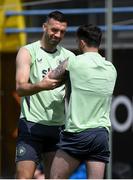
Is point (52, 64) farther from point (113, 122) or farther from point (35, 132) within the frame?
point (113, 122)

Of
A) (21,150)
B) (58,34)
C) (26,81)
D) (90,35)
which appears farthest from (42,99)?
(90,35)

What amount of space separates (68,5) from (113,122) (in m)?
1.65

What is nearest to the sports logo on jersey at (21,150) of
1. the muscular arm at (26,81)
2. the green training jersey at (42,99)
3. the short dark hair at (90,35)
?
the green training jersey at (42,99)

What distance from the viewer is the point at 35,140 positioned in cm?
610

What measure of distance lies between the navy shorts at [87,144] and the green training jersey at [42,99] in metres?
0.62

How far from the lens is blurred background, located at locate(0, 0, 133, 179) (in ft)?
28.7

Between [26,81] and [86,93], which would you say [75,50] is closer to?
[26,81]

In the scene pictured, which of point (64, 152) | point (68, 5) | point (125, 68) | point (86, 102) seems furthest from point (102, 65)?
point (68, 5)

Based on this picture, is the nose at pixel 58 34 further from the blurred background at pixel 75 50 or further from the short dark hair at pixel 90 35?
the blurred background at pixel 75 50

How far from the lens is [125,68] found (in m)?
8.77

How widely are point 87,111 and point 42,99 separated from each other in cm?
75

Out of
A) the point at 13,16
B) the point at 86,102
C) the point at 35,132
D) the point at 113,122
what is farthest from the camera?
the point at 13,16

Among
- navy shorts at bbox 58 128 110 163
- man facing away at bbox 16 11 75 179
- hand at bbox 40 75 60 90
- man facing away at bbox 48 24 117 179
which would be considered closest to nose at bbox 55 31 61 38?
man facing away at bbox 16 11 75 179

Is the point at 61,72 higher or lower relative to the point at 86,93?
higher
